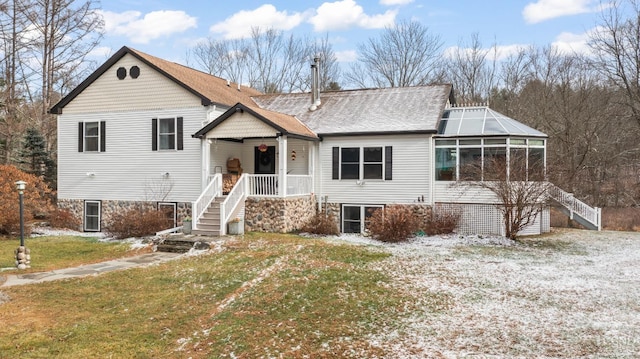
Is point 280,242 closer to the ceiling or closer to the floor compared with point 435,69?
closer to the floor

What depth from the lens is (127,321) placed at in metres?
6.98

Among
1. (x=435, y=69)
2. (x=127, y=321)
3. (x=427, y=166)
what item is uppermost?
(x=435, y=69)

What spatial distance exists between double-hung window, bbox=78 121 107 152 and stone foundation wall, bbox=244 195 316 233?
7.12 m

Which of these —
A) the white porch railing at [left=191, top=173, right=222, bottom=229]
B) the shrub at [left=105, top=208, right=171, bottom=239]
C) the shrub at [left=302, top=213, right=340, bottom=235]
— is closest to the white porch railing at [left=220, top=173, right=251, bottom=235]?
the white porch railing at [left=191, top=173, right=222, bottom=229]

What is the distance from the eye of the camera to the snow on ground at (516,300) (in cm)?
570

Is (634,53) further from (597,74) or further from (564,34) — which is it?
(564,34)

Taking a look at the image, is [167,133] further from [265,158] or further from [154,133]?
[265,158]

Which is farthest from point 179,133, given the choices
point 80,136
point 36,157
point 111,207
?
point 36,157

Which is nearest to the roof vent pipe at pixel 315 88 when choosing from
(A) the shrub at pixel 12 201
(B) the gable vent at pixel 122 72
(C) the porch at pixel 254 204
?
(C) the porch at pixel 254 204

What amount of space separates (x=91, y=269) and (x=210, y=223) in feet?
14.6

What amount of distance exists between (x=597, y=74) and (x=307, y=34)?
75.8 ft

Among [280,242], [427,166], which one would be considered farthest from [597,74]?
[280,242]

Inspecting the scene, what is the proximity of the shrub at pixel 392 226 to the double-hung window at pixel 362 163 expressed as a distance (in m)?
2.47

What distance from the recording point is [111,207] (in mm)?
18078
